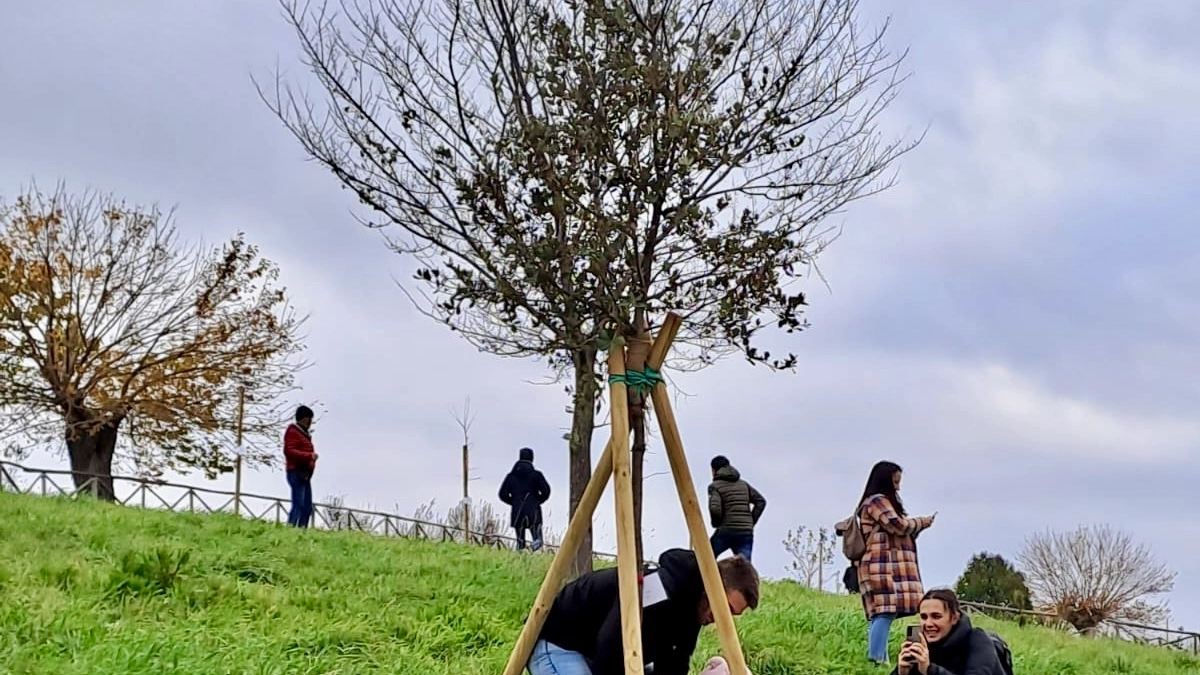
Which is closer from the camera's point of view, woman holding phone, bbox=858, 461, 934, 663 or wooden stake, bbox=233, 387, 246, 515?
woman holding phone, bbox=858, 461, 934, 663

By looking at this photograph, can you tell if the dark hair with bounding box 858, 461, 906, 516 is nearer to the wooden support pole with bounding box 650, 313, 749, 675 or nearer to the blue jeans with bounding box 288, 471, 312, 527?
the wooden support pole with bounding box 650, 313, 749, 675

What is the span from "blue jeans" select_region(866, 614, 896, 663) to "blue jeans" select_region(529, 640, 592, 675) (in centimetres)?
445

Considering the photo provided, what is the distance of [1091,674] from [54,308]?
20.1 m

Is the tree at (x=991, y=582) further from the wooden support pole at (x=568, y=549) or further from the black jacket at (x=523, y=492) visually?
the wooden support pole at (x=568, y=549)

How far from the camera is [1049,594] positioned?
2634 cm

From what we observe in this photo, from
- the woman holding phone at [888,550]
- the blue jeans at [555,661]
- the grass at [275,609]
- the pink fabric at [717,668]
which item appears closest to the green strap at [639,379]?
the blue jeans at [555,661]

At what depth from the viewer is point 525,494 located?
1427cm

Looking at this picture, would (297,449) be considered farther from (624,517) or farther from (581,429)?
(624,517)

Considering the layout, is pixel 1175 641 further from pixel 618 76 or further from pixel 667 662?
pixel 667 662

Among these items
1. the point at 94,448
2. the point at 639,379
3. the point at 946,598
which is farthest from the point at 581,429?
the point at 94,448

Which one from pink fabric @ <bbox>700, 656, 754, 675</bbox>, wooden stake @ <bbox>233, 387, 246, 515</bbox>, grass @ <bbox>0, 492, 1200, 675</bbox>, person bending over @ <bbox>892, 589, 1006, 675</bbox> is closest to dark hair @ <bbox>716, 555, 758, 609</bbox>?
pink fabric @ <bbox>700, 656, 754, 675</bbox>

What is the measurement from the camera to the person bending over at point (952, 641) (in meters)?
5.72

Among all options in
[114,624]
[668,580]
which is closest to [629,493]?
[668,580]

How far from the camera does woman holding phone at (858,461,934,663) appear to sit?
8.16 meters
